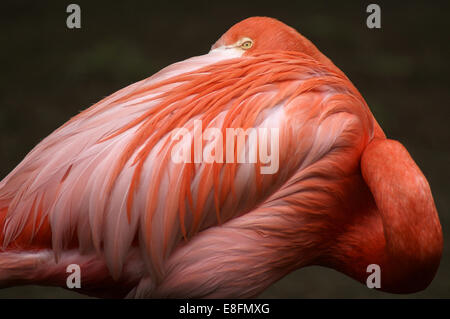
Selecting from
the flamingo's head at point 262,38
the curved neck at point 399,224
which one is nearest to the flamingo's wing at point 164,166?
the curved neck at point 399,224

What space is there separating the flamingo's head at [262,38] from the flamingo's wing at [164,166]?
188 mm

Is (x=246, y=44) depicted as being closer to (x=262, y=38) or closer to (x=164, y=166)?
(x=262, y=38)

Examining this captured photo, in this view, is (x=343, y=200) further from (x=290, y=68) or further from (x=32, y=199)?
(x=32, y=199)

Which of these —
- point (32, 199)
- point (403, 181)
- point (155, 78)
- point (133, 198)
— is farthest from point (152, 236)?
point (403, 181)

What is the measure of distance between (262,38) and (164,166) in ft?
1.42

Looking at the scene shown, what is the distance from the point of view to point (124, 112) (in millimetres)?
1011

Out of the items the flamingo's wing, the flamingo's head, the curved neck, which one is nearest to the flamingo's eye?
the flamingo's head

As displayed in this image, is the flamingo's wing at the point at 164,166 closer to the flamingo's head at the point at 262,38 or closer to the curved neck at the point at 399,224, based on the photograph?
the curved neck at the point at 399,224

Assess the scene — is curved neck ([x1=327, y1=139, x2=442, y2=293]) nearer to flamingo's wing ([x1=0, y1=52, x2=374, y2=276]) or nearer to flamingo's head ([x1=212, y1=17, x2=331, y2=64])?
flamingo's wing ([x1=0, y1=52, x2=374, y2=276])

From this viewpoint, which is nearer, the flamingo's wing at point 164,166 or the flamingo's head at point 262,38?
the flamingo's wing at point 164,166

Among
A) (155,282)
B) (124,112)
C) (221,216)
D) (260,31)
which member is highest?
(260,31)

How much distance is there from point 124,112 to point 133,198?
170 millimetres

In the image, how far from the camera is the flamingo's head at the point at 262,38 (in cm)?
122

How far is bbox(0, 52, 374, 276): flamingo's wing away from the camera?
0.94 m
